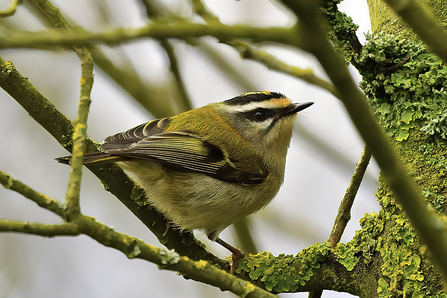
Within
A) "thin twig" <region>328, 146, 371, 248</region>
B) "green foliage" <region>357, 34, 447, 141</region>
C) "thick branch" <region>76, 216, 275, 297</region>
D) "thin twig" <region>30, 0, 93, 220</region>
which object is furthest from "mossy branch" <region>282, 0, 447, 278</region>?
"thin twig" <region>328, 146, 371, 248</region>

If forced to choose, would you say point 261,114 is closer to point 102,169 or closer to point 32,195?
point 102,169

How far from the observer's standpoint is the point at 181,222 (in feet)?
8.77

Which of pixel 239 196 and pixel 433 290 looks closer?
pixel 433 290

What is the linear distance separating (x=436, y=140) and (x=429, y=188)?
25 cm

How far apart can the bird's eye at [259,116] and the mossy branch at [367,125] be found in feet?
7.08

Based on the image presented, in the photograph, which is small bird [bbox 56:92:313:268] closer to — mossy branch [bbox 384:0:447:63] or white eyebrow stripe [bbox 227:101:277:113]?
white eyebrow stripe [bbox 227:101:277:113]

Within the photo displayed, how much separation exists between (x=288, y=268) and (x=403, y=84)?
1143 mm

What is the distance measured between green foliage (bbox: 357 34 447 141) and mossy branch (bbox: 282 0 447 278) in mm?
1169

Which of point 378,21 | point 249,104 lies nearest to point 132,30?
point 378,21

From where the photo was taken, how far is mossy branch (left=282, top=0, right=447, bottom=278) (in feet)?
3.13

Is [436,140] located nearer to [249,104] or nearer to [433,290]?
[433,290]

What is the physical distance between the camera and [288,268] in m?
2.39

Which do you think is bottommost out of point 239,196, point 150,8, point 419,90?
point 239,196

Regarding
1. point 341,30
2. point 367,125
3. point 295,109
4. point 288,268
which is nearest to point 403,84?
point 341,30
